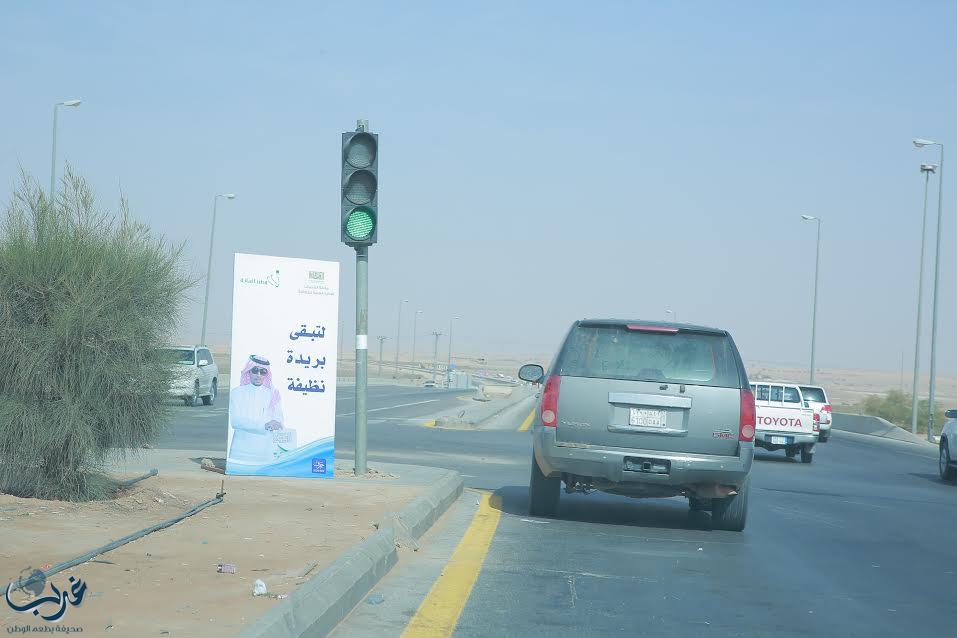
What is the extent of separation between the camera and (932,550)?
34.4 feet

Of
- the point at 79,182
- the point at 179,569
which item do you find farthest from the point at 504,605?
Result: the point at 79,182

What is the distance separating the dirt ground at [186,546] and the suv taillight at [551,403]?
5.21 ft

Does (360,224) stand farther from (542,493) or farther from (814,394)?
(814,394)

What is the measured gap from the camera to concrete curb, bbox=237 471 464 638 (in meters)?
5.25

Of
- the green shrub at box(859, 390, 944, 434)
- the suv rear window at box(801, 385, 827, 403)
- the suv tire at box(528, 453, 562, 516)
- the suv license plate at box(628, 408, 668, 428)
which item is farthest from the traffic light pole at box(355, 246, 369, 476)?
the green shrub at box(859, 390, 944, 434)

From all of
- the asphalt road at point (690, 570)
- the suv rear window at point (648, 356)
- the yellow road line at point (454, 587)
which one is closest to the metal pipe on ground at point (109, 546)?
the asphalt road at point (690, 570)

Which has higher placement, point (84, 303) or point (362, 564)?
point (84, 303)

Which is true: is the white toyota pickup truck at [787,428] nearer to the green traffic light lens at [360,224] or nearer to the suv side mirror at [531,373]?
the suv side mirror at [531,373]

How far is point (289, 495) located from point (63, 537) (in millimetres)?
3276

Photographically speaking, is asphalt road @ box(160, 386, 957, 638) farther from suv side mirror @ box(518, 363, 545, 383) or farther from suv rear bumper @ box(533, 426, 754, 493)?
suv side mirror @ box(518, 363, 545, 383)

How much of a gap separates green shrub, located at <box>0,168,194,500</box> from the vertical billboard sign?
2556 mm

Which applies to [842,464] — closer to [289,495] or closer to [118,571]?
[289,495]

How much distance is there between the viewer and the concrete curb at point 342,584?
5.25 metres

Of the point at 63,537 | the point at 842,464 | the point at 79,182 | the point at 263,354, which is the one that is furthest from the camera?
the point at 842,464
